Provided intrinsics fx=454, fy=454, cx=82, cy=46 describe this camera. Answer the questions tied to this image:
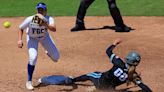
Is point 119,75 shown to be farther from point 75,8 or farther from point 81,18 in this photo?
point 75,8

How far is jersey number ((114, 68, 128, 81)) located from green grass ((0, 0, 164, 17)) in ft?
25.2

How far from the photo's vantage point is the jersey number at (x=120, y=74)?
8227 millimetres

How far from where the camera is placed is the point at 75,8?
55.4ft

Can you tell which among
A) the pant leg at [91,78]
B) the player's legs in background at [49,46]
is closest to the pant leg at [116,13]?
the player's legs in background at [49,46]

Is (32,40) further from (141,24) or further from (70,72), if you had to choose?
(141,24)

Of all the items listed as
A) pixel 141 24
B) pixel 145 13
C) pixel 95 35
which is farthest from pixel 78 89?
pixel 145 13

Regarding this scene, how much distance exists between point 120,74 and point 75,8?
8877mm

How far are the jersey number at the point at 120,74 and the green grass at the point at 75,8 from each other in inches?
303

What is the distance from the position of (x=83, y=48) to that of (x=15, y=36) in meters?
2.44

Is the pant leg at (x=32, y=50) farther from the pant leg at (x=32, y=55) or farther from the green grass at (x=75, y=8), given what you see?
the green grass at (x=75, y=8)

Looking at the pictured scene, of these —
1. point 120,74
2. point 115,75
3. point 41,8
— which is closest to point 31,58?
point 41,8

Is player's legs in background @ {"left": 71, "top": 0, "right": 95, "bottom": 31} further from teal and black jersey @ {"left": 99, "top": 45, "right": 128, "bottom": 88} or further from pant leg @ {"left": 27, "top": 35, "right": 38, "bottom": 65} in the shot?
teal and black jersey @ {"left": 99, "top": 45, "right": 128, "bottom": 88}

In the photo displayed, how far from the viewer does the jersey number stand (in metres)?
8.23

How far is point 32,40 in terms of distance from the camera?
915 cm
